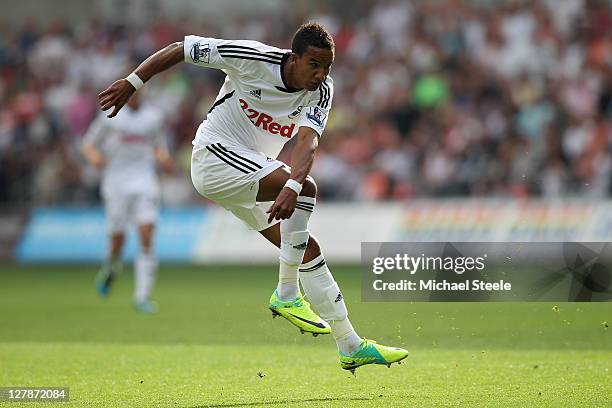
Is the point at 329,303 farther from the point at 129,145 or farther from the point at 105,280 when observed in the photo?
the point at 105,280

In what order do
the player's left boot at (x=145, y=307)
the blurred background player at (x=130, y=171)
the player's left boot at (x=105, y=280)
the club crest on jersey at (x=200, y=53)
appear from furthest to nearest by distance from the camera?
the player's left boot at (x=105, y=280) < the blurred background player at (x=130, y=171) < the player's left boot at (x=145, y=307) < the club crest on jersey at (x=200, y=53)

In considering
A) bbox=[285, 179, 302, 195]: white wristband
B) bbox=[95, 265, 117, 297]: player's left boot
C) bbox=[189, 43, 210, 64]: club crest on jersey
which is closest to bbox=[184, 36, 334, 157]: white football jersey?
bbox=[189, 43, 210, 64]: club crest on jersey

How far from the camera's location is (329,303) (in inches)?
311

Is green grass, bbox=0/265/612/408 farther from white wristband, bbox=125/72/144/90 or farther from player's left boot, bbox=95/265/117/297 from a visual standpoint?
white wristband, bbox=125/72/144/90

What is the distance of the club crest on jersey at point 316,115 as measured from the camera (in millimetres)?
7668

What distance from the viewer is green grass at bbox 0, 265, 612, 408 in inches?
291

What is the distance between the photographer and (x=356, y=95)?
76.7 ft

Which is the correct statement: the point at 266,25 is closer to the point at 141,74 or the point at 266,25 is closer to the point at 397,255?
the point at 397,255

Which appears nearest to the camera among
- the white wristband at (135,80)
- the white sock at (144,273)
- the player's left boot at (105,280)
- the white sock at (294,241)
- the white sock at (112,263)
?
the white wristband at (135,80)

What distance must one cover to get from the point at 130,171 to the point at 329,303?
724 centimetres

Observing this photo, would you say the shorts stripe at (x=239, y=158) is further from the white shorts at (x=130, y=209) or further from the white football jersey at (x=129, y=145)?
the white football jersey at (x=129, y=145)

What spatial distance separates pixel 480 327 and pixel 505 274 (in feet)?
5.71

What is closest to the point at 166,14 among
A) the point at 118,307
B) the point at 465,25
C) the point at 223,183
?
the point at 465,25

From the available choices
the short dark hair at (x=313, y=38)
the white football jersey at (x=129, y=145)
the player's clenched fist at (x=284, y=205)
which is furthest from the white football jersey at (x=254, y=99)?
the white football jersey at (x=129, y=145)
